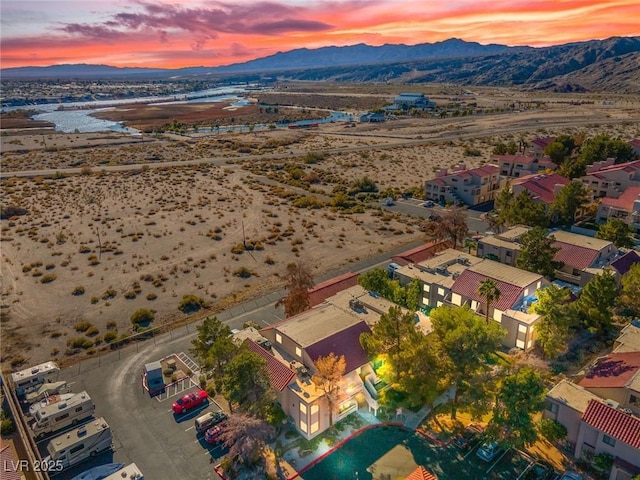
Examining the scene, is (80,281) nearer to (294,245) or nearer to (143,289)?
(143,289)

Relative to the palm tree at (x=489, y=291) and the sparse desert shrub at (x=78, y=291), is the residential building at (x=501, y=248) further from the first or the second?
the sparse desert shrub at (x=78, y=291)

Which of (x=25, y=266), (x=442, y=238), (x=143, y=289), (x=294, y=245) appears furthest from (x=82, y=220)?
(x=442, y=238)

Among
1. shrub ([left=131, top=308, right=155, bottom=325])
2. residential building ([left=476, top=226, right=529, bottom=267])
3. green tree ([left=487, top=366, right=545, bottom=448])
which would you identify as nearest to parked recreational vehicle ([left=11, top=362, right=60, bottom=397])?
shrub ([left=131, top=308, right=155, bottom=325])

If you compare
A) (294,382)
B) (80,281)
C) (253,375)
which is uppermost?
(253,375)

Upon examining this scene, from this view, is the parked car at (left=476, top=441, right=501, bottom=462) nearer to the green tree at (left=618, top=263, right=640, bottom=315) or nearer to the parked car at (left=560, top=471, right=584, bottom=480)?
the parked car at (left=560, top=471, right=584, bottom=480)

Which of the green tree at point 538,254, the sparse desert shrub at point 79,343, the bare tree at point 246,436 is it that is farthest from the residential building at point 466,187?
the bare tree at point 246,436

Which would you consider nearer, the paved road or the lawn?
the lawn
